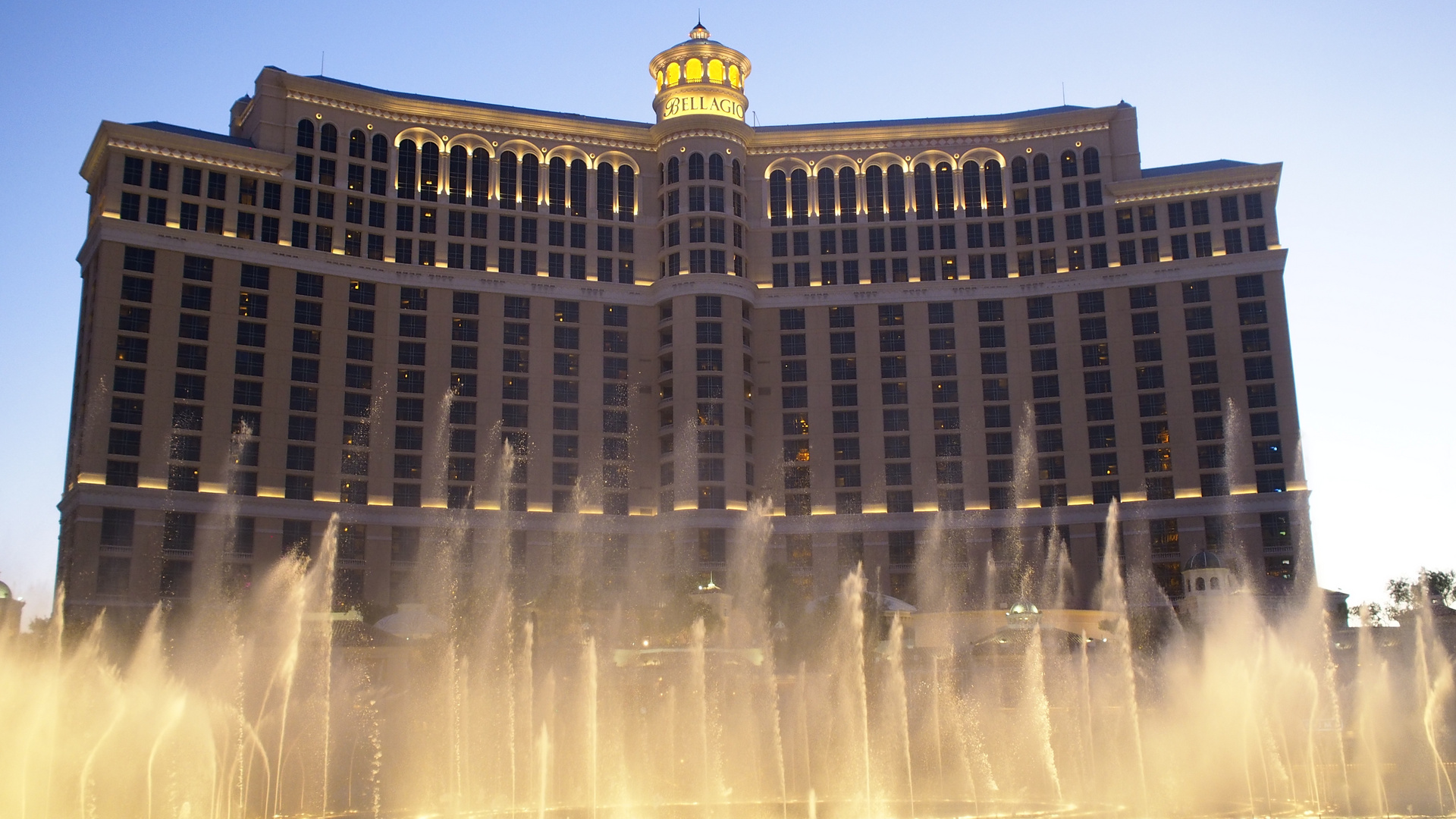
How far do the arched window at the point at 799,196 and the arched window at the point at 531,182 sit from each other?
70.1ft

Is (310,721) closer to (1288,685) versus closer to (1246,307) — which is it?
(1288,685)

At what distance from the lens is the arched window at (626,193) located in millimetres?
117062

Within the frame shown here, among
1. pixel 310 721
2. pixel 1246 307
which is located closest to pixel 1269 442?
pixel 1246 307

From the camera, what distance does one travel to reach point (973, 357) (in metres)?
113

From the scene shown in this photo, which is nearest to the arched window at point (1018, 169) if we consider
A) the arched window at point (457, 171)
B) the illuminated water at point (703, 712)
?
the illuminated water at point (703, 712)

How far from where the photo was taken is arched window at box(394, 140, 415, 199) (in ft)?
365

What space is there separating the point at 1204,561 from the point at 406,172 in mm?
67361

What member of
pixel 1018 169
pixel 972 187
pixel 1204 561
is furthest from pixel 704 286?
pixel 1204 561

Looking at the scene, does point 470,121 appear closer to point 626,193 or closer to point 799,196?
point 626,193

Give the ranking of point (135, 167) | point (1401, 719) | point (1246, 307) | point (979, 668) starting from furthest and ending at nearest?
point (1246, 307), point (135, 167), point (979, 668), point (1401, 719)

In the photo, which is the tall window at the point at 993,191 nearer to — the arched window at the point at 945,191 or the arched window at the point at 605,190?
the arched window at the point at 945,191

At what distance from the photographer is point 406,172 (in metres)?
112

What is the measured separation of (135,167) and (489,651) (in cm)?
4597

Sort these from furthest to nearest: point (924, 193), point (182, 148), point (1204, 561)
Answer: point (924, 193) → point (182, 148) → point (1204, 561)
